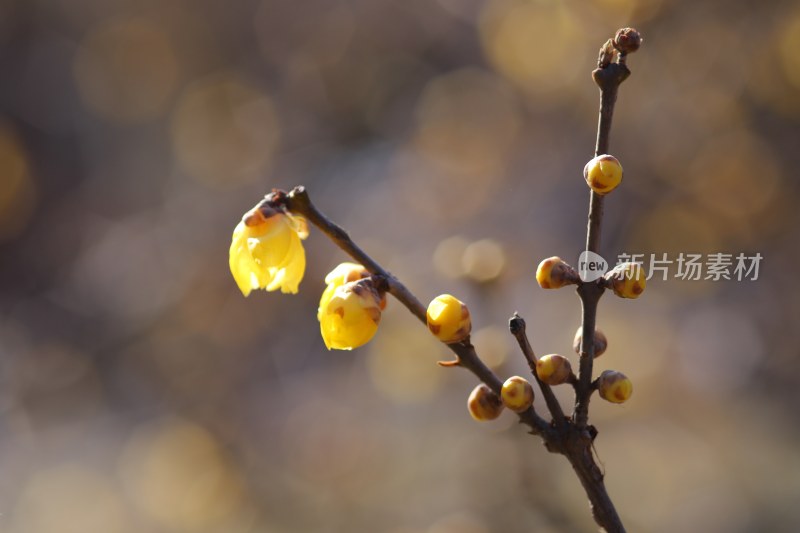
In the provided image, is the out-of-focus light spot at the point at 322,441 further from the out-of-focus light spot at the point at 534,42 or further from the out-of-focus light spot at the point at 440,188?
the out-of-focus light spot at the point at 534,42

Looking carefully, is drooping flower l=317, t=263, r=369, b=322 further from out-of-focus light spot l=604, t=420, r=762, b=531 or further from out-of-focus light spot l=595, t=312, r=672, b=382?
out-of-focus light spot l=595, t=312, r=672, b=382

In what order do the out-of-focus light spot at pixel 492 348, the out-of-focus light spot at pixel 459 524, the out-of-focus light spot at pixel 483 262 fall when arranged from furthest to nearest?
1. the out-of-focus light spot at pixel 459 524
2. the out-of-focus light spot at pixel 483 262
3. the out-of-focus light spot at pixel 492 348

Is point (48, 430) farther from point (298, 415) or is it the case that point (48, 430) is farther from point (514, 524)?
point (514, 524)

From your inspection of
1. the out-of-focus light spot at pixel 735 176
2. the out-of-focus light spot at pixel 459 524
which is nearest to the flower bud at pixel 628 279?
the out-of-focus light spot at pixel 459 524

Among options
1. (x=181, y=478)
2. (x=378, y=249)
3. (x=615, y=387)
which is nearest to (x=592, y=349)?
(x=615, y=387)

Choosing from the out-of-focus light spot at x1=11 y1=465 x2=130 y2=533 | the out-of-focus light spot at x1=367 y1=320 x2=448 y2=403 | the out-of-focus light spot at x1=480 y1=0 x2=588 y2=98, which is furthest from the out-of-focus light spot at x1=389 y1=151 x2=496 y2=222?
the out-of-focus light spot at x1=11 y1=465 x2=130 y2=533

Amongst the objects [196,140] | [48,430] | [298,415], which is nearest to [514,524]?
[298,415]

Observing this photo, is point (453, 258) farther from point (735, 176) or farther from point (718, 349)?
point (735, 176)
